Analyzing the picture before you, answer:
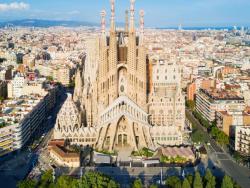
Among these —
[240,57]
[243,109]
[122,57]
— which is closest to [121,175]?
[122,57]

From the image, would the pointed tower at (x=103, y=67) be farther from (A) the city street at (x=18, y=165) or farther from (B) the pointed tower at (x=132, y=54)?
(A) the city street at (x=18, y=165)

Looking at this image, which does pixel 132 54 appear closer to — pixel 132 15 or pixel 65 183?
pixel 132 15

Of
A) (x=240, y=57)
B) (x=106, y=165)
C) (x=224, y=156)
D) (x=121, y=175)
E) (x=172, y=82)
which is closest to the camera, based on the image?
(x=121, y=175)

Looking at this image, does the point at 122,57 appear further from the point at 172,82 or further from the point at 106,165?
the point at 106,165

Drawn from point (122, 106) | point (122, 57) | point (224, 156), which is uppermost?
point (122, 57)

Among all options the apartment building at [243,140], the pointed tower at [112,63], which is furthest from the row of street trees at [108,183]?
the pointed tower at [112,63]

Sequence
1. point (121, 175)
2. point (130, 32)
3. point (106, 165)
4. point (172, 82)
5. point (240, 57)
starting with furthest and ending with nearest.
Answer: point (240, 57) → point (172, 82) → point (130, 32) → point (106, 165) → point (121, 175)

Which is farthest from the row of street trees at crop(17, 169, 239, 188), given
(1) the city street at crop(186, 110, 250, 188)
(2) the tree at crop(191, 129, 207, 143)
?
(2) the tree at crop(191, 129, 207, 143)
